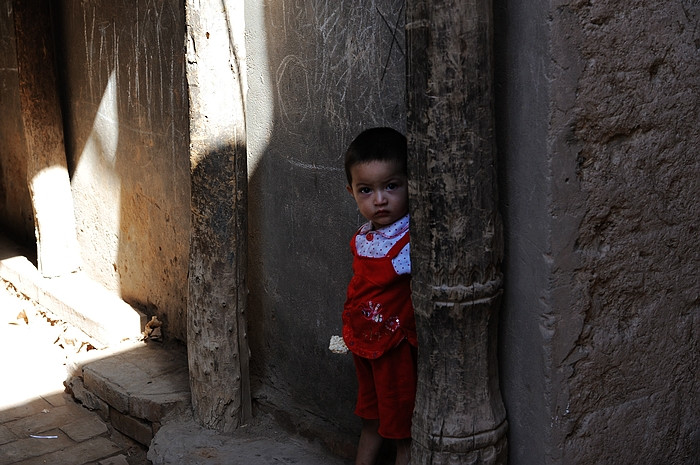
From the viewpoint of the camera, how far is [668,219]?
8.80ft

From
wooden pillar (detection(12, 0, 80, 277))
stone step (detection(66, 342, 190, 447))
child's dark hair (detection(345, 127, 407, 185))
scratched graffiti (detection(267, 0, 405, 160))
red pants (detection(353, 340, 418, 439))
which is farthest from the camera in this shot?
wooden pillar (detection(12, 0, 80, 277))

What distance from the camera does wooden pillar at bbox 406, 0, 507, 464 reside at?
2.41 m

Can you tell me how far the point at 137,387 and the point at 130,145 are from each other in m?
1.62

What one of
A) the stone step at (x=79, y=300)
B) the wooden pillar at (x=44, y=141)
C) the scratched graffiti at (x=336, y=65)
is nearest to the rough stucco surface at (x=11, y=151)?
the stone step at (x=79, y=300)

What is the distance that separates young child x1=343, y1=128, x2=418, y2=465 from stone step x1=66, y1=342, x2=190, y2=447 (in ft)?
4.97

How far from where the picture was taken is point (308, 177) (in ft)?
12.1

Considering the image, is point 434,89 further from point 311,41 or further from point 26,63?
point 26,63

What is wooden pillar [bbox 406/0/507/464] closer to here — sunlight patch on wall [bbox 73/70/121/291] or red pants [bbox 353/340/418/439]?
red pants [bbox 353/340/418/439]

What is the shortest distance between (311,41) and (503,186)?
Answer: 4.23 ft

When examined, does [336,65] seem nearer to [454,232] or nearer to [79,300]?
[454,232]

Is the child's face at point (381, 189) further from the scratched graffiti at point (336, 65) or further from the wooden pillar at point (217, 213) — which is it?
the wooden pillar at point (217, 213)

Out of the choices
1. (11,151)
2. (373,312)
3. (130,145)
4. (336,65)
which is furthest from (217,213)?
(11,151)

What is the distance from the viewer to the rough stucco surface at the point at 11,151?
7.20 m

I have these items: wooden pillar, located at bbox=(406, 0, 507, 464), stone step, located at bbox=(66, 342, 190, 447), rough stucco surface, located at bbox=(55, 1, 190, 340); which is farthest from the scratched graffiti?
stone step, located at bbox=(66, 342, 190, 447)
